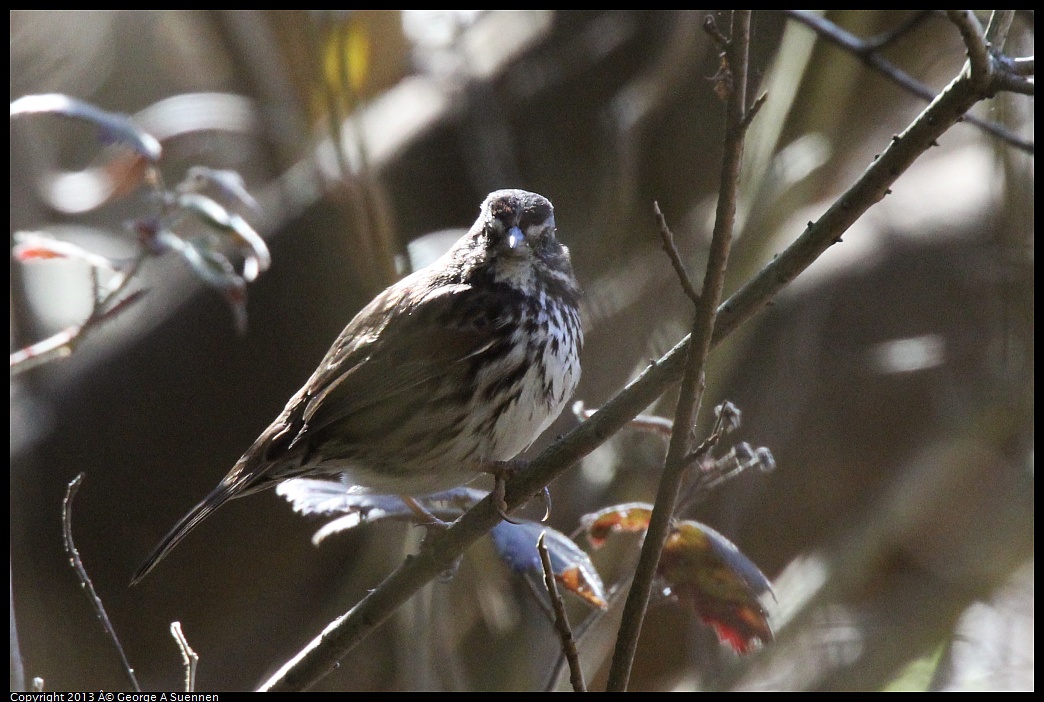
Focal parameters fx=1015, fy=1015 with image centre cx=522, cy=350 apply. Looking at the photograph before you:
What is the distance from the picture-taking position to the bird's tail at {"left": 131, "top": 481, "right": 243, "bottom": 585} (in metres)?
2.57

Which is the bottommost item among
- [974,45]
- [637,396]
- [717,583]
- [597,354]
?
[597,354]

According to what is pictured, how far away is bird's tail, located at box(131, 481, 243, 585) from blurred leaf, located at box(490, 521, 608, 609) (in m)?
0.84

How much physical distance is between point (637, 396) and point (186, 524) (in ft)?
4.46

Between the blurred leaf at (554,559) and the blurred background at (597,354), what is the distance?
0.88m

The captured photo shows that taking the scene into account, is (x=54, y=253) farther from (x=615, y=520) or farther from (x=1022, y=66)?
(x=1022, y=66)

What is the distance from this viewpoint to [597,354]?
13.3 feet

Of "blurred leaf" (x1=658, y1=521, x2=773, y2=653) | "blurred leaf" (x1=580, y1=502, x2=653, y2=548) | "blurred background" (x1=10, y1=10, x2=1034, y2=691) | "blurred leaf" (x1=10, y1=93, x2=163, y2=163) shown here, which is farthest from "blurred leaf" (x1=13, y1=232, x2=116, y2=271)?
"blurred leaf" (x1=658, y1=521, x2=773, y2=653)

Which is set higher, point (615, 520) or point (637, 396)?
point (637, 396)

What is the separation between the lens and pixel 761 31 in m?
4.84

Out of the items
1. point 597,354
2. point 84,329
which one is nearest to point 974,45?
point 84,329

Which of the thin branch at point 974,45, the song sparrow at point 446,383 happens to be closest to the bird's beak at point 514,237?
the song sparrow at point 446,383

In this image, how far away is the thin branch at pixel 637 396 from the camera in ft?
6.07

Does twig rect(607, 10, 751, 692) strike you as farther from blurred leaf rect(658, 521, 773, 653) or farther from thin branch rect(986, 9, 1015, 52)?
thin branch rect(986, 9, 1015, 52)
